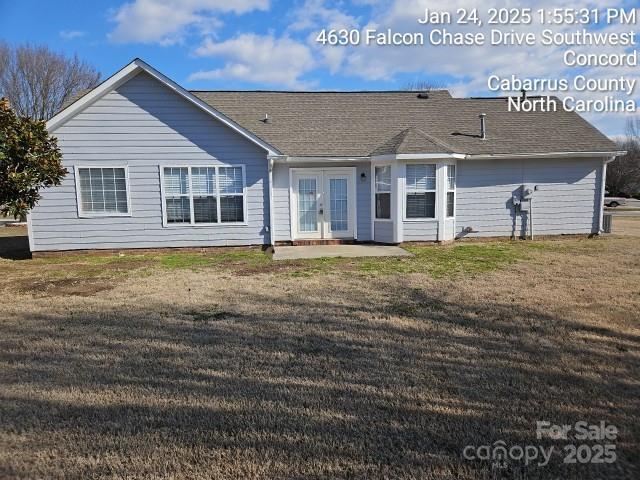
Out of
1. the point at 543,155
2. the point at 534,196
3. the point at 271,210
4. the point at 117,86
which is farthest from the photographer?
the point at 534,196

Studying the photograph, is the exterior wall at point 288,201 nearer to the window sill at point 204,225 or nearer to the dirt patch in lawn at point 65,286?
the window sill at point 204,225

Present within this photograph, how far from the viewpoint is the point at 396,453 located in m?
2.76

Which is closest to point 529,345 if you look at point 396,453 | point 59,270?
point 396,453

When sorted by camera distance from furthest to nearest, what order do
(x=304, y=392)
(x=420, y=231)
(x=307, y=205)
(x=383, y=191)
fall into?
1. (x=307, y=205)
2. (x=383, y=191)
3. (x=420, y=231)
4. (x=304, y=392)

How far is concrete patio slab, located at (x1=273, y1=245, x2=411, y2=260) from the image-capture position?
425 inches

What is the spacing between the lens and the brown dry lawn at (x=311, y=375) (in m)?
2.75

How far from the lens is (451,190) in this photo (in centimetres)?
1252

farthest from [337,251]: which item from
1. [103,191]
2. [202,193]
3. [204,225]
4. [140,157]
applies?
[103,191]

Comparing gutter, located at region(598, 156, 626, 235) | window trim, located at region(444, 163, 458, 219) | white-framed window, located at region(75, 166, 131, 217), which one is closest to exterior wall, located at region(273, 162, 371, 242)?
window trim, located at region(444, 163, 458, 219)

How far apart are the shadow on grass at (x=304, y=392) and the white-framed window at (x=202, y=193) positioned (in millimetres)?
6275

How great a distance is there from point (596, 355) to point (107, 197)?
1148 centimetres

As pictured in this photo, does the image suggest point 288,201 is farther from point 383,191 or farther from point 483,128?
point 483,128

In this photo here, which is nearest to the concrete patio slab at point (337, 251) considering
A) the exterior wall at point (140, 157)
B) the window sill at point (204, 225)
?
the window sill at point (204, 225)

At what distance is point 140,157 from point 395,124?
26.5 feet
